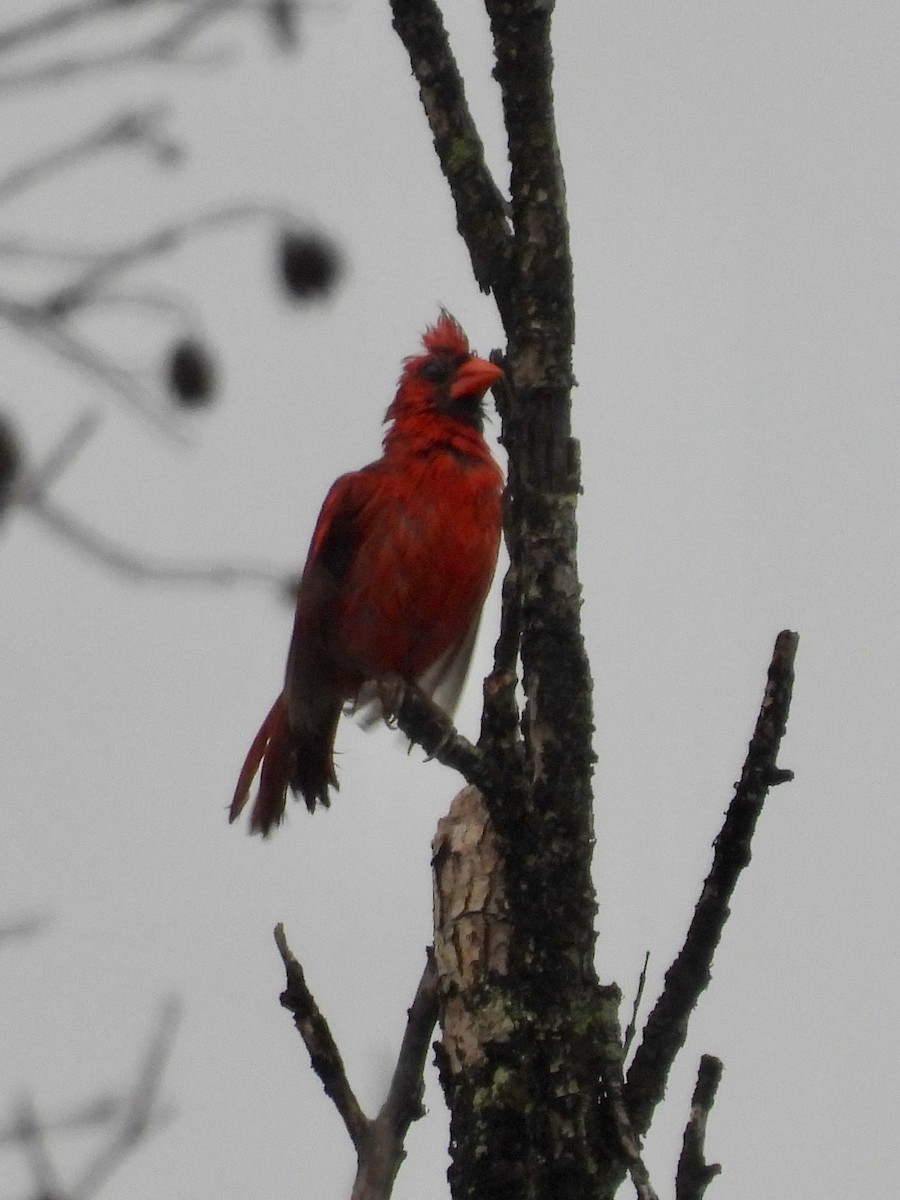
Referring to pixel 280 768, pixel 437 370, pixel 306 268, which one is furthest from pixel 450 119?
pixel 280 768

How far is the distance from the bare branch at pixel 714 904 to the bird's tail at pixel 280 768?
2.33 metres

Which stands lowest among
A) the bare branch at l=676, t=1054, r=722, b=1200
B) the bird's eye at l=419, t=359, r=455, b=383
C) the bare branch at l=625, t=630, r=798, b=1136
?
the bare branch at l=676, t=1054, r=722, b=1200

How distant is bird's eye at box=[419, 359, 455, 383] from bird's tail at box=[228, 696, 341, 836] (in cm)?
112

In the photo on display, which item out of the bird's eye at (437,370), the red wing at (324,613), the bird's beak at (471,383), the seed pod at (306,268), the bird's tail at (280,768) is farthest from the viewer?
the bird's eye at (437,370)

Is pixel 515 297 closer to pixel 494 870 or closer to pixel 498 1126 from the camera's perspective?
pixel 494 870

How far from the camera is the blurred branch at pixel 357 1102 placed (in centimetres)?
348

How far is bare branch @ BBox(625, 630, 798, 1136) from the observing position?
2.91m

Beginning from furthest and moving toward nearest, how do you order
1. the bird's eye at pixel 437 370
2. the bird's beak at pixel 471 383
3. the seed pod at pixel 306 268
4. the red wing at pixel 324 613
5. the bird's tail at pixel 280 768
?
the bird's eye at pixel 437 370, the bird's beak at pixel 471 383, the bird's tail at pixel 280 768, the red wing at pixel 324 613, the seed pod at pixel 306 268

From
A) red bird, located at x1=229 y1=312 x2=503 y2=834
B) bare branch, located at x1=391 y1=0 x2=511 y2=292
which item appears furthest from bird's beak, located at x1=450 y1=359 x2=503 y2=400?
bare branch, located at x1=391 y1=0 x2=511 y2=292

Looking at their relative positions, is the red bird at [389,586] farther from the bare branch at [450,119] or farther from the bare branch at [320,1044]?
the bare branch at [450,119]

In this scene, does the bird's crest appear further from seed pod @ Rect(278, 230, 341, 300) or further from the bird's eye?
seed pod @ Rect(278, 230, 341, 300)

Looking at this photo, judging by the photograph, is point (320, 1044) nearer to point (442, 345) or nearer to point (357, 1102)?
point (357, 1102)

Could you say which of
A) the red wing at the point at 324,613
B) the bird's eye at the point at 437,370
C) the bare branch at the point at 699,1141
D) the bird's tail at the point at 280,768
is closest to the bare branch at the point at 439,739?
the bare branch at the point at 699,1141

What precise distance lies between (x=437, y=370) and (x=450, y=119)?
7.56 ft
